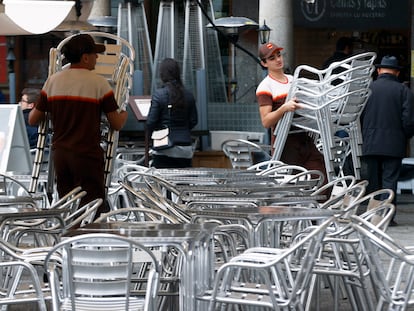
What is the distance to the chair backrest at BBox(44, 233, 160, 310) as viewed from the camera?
4.96 m

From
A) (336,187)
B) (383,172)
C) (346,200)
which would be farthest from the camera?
(383,172)

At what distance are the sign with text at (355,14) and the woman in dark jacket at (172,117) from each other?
5.88 m

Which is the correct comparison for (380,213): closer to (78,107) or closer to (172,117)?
(78,107)

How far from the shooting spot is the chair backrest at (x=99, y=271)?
496cm

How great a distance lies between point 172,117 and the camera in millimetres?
10906

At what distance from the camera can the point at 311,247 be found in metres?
5.30

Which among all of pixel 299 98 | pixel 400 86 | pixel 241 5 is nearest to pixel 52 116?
pixel 299 98

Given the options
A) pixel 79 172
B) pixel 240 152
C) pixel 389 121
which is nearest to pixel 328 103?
pixel 240 152

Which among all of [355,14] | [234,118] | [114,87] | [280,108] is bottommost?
[234,118]

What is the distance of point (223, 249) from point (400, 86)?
20.4ft

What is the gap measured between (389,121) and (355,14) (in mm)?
4990

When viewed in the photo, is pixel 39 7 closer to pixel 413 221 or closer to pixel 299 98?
pixel 299 98

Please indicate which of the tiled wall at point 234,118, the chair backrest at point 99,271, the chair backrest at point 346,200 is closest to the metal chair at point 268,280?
the chair backrest at point 99,271

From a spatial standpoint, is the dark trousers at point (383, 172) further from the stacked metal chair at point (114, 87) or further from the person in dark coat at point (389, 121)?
the stacked metal chair at point (114, 87)
